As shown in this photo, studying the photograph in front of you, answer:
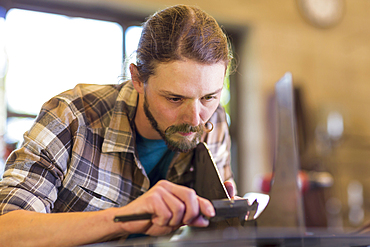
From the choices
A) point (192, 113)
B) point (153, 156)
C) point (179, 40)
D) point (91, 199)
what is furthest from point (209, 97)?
point (91, 199)

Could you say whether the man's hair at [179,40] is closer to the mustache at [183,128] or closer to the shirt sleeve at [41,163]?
the mustache at [183,128]

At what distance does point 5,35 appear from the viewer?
2396mm

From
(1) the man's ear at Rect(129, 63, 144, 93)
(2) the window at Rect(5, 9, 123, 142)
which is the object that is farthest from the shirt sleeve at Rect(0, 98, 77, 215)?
(2) the window at Rect(5, 9, 123, 142)

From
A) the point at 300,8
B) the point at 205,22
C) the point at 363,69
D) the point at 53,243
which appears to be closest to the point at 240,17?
the point at 300,8

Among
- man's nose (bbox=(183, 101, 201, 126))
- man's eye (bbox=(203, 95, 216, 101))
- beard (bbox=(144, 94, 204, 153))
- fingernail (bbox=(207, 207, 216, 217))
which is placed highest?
man's eye (bbox=(203, 95, 216, 101))

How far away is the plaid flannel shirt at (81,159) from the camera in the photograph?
2.48 feet

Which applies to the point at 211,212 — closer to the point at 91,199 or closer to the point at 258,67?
the point at 91,199

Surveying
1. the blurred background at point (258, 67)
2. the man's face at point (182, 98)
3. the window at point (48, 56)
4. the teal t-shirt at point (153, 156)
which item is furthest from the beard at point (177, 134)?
the blurred background at point (258, 67)

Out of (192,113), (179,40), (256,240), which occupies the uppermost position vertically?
(179,40)

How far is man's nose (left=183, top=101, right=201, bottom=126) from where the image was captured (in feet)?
2.69

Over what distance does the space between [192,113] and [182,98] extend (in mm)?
48

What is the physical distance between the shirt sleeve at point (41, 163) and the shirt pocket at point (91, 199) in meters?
0.07

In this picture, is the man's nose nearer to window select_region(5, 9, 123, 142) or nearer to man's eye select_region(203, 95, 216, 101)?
man's eye select_region(203, 95, 216, 101)

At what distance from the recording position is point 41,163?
0.78 meters
